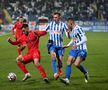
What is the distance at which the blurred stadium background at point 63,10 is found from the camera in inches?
2013

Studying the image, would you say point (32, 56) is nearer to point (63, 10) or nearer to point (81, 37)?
point (81, 37)

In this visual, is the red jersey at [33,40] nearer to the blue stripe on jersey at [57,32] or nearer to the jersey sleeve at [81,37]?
the jersey sleeve at [81,37]

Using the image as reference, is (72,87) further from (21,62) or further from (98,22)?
(98,22)

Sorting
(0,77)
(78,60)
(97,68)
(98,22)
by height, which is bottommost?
(98,22)

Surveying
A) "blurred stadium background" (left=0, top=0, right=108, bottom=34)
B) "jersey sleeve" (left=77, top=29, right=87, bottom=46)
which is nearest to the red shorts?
"jersey sleeve" (left=77, top=29, right=87, bottom=46)

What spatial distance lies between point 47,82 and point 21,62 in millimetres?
1123

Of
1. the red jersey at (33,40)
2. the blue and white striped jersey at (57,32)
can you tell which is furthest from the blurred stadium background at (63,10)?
the red jersey at (33,40)

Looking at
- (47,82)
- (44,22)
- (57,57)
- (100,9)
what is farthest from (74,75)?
(100,9)

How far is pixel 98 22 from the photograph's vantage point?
1998 inches

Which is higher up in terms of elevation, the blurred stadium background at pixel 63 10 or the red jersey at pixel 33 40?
the red jersey at pixel 33 40

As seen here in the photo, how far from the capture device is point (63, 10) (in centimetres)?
5347

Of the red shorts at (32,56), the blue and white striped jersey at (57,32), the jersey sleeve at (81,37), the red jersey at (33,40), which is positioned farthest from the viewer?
the blue and white striped jersey at (57,32)

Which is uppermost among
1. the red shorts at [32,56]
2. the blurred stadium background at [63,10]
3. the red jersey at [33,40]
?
the red jersey at [33,40]

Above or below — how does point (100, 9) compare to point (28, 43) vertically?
below
